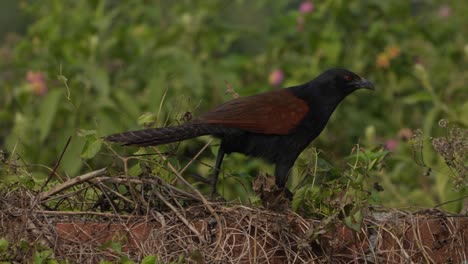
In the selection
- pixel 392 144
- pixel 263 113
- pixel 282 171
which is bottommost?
pixel 392 144

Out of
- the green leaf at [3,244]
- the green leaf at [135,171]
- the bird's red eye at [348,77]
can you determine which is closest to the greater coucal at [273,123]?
the bird's red eye at [348,77]

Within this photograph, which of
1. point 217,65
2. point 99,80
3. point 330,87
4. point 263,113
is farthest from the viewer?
point 217,65

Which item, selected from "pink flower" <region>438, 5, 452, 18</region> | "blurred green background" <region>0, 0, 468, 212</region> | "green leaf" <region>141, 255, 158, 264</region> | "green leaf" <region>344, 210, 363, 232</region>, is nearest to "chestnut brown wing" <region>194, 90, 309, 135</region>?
"green leaf" <region>344, 210, 363, 232</region>

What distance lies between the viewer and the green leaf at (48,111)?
630 cm

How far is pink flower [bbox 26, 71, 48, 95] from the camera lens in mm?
6637

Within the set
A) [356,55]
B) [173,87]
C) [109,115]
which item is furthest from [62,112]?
[356,55]

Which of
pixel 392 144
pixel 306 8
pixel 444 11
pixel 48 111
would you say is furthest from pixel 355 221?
pixel 444 11

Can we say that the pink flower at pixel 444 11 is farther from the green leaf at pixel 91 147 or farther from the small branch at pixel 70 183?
the small branch at pixel 70 183

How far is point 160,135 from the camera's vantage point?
350 centimetres

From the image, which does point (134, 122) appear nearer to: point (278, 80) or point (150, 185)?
point (278, 80)

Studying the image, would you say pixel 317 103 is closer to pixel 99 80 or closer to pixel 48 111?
pixel 99 80

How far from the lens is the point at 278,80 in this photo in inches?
292

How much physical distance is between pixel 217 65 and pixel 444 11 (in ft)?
8.77

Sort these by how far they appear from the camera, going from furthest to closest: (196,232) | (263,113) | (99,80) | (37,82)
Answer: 1. (37,82)
2. (99,80)
3. (263,113)
4. (196,232)
